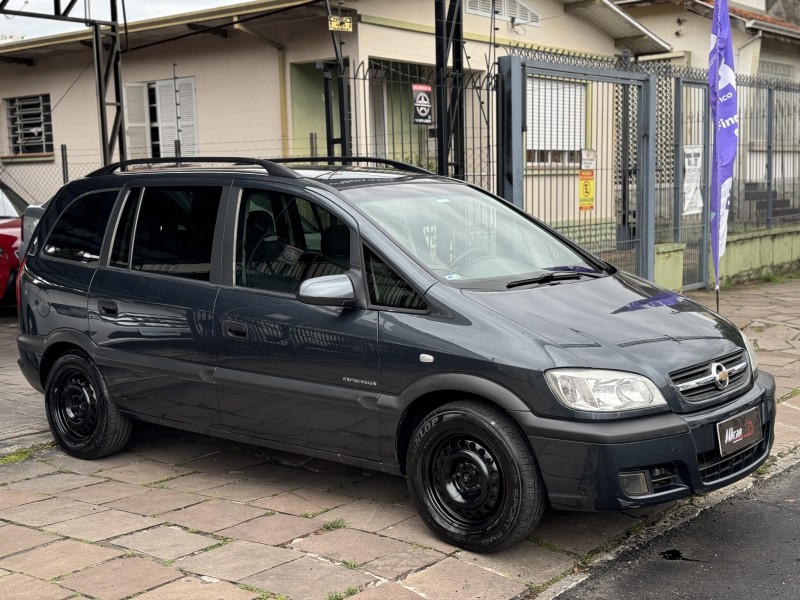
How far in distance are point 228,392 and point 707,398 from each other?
7.71ft

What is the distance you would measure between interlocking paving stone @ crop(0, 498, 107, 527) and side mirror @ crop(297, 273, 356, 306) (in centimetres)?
155

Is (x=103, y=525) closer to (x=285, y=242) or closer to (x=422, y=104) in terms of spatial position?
(x=285, y=242)

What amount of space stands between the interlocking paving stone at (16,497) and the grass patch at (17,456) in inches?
22.0

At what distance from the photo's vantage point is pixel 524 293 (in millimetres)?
4582

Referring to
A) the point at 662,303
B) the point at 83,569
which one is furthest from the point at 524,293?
the point at 83,569

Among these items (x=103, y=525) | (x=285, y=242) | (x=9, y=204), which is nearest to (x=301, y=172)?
(x=285, y=242)

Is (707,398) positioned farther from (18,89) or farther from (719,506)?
(18,89)

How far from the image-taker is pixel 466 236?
506cm

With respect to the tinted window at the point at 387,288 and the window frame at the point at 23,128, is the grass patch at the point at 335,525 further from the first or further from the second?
the window frame at the point at 23,128

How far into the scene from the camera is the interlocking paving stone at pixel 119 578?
388cm

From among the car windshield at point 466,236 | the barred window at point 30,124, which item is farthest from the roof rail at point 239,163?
the barred window at point 30,124

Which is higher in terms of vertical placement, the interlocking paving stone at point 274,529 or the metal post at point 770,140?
the metal post at point 770,140

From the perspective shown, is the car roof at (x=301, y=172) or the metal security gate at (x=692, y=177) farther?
the metal security gate at (x=692, y=177)

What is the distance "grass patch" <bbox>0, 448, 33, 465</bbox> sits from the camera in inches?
230
